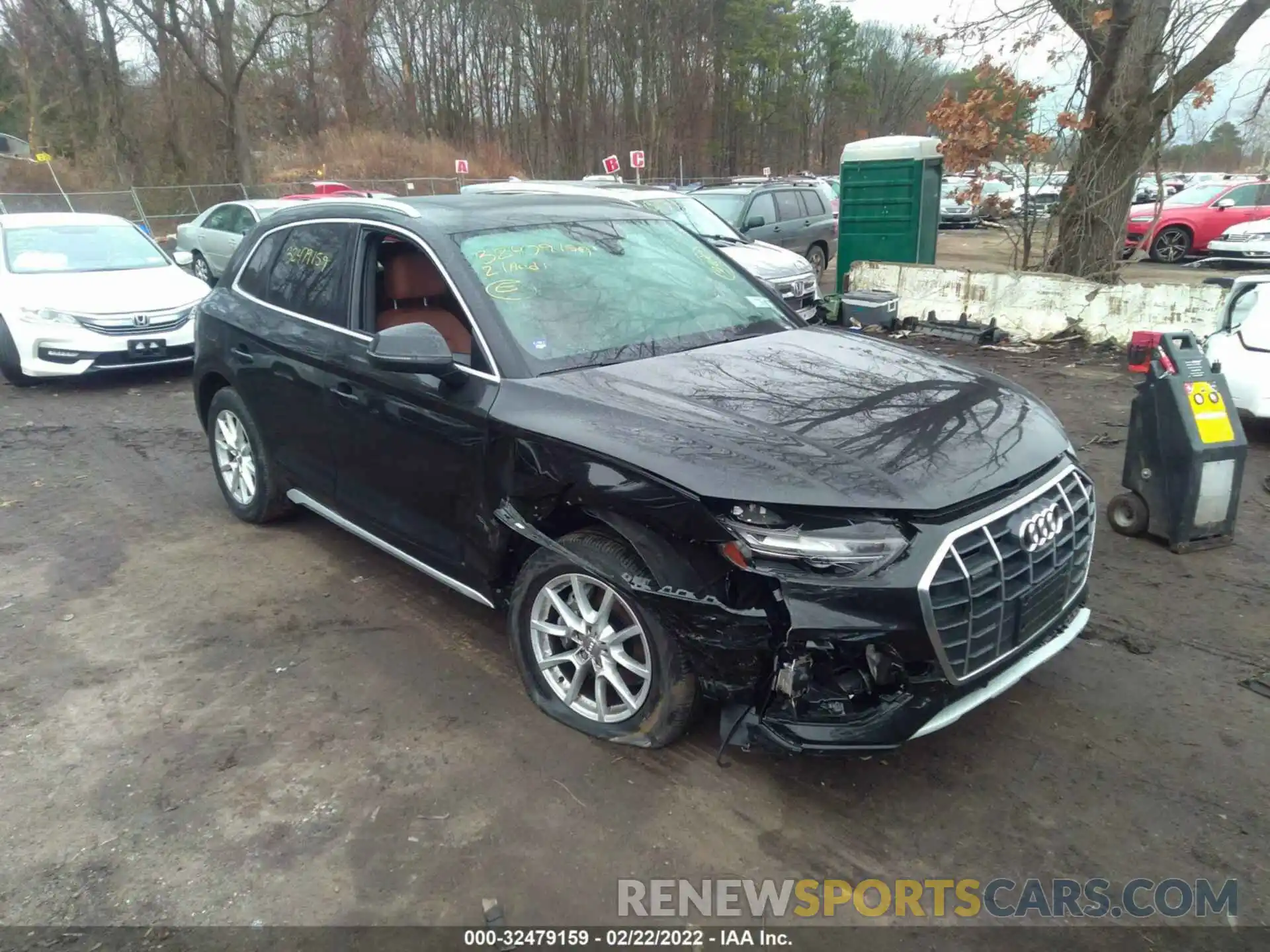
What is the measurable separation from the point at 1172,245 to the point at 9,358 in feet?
65.1

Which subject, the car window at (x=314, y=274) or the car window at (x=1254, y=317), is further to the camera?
the car window at (x=1254, y=317)

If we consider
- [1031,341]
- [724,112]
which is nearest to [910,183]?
[1031,341]

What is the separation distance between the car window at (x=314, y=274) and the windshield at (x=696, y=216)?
7106 millimetres

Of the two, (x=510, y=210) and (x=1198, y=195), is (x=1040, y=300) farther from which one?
(x=1198, y=195)

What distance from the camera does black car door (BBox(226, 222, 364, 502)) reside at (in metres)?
4.50

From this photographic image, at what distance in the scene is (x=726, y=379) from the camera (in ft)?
11.7

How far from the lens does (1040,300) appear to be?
10.4 meters

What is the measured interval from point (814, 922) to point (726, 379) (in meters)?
1.88

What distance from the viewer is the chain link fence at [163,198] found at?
2611 centimetres

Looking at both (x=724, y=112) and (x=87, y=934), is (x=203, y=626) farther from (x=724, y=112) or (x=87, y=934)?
(x=724, y=112)

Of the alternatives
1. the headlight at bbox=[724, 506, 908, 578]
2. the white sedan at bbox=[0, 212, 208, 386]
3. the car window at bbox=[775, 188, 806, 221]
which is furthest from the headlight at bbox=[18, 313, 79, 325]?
the car window at bbox=[775, 188, 806, 221]

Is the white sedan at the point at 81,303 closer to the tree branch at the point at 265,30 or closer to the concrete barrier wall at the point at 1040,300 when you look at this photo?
the concrete barrier wall at the point at 1040,300

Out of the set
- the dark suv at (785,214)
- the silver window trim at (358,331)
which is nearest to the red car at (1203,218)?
the dark suv at (785,214)

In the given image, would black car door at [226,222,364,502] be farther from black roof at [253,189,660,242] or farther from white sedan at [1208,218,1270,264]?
white sedan at [1208,218,1270,264]
